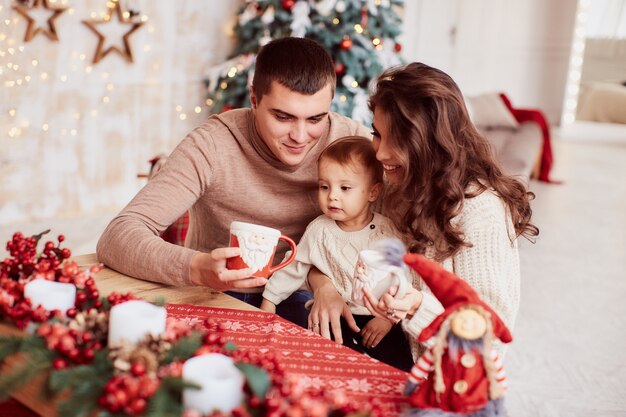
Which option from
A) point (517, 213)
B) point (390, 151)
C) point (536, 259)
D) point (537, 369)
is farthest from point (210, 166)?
point (536, 259)

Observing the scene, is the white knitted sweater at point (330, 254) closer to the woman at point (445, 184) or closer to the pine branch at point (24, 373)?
the woman at point (445, 184)

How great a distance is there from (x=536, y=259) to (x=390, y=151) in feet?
9.91

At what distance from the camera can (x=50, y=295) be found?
124 centimetres

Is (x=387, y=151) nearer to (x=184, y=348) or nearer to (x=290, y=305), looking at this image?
(x=290, y=305)

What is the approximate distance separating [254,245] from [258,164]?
2.29 ft

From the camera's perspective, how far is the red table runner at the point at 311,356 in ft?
3.78

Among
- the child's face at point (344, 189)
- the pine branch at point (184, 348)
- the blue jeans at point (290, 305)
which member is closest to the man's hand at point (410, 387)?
the pine branch at point (184, 348)

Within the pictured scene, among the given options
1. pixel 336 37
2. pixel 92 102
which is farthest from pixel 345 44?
pixel 92 102

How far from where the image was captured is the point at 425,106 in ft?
5.39

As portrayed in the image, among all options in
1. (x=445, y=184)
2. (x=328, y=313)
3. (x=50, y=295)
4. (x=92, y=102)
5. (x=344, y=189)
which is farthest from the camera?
(x=92, y=102)

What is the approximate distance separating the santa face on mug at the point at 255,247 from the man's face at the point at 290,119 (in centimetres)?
61

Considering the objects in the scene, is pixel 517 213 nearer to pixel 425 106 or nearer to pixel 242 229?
pixel 425 106

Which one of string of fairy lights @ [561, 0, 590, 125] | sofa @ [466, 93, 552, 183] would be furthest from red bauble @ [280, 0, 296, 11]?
string of fairy lights @ [561, 0, 590, 125]

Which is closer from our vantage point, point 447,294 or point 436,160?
point 447,294
